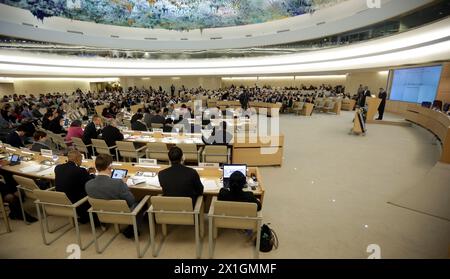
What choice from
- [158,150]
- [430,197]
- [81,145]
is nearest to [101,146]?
[81,145]

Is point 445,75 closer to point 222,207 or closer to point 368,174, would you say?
point 368,174

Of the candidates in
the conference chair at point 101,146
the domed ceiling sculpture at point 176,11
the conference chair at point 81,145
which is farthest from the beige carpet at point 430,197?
the domed ceiling sculpture at point 176,11

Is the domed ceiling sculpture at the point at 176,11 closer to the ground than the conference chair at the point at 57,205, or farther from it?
farther from it

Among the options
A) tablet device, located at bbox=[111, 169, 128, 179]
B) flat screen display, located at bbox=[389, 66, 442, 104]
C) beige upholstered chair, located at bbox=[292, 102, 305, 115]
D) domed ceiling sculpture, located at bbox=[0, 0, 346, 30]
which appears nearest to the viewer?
tablet device, located at bbox=[111, 169, 128, 179]

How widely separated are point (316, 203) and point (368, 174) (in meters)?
2.21

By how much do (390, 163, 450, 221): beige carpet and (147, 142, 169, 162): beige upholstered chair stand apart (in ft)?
15.7

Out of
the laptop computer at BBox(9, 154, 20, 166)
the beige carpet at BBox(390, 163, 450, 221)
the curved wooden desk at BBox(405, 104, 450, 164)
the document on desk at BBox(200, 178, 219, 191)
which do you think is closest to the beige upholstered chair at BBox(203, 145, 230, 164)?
the document on desk at BBox(200, 178, 219, 191)

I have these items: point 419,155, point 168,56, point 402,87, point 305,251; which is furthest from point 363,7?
point 168,56

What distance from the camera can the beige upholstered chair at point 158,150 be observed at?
536 centimetres

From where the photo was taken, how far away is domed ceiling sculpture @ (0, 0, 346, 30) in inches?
695

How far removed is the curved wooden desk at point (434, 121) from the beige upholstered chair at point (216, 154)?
5.34 m

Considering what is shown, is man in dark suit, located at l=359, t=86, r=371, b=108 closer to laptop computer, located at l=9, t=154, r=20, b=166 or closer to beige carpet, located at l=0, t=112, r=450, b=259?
beige carpet, located at l=0, t=112, r=450, b=259

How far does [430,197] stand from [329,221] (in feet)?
7.40

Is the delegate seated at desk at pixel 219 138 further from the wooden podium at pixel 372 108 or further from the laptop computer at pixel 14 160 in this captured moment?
the wooden podium at pixel 372 108
